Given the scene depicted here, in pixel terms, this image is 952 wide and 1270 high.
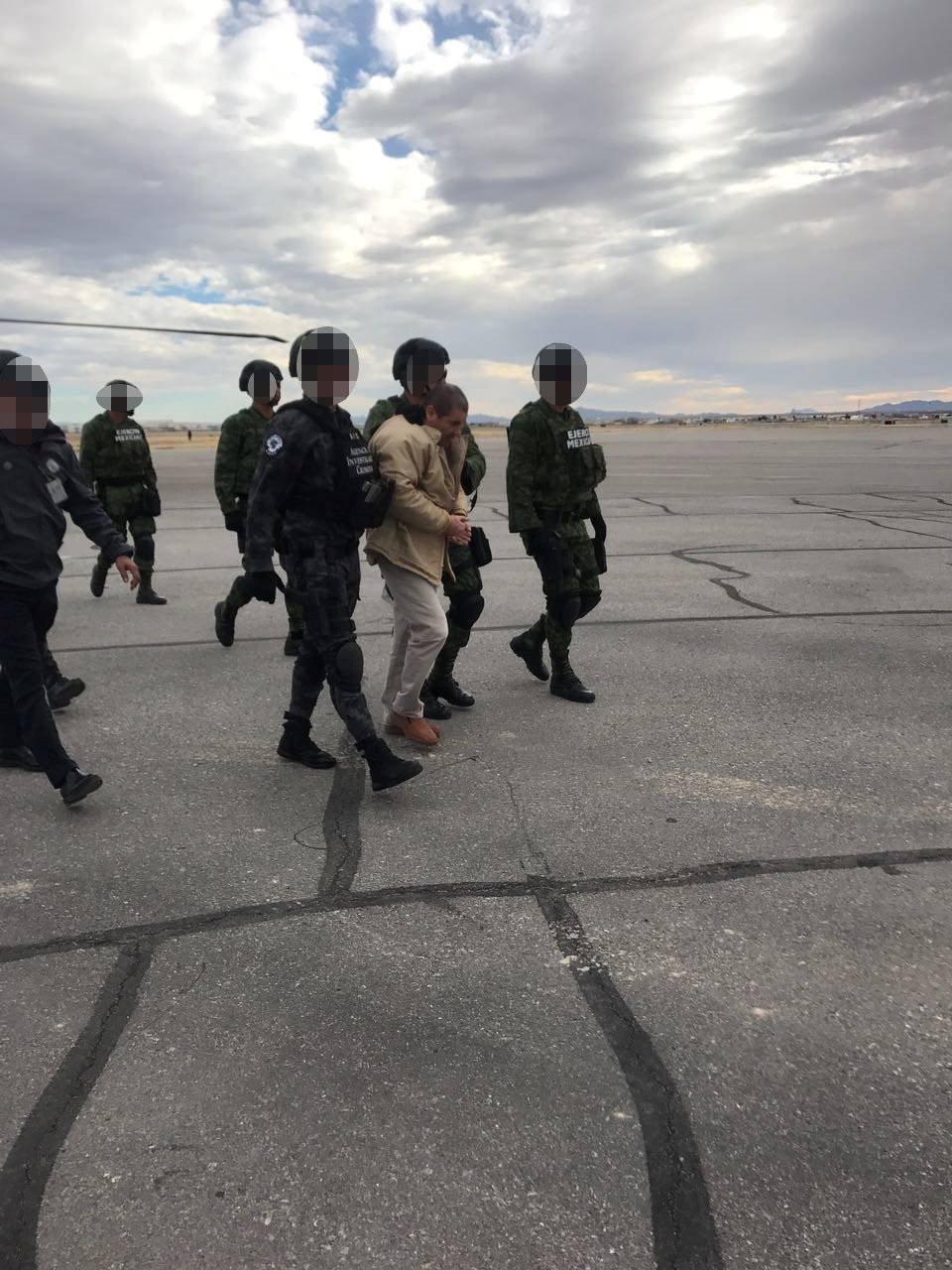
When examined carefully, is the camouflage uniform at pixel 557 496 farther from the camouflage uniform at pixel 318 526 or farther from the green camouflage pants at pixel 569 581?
the camouflage uniform at pixel 318 526

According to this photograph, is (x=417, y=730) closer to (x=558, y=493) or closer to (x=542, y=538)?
(x=542, y=538)

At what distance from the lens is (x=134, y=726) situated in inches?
198

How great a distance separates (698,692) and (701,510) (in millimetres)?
10036

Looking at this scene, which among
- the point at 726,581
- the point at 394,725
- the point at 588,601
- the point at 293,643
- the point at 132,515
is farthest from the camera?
the point at 726,581

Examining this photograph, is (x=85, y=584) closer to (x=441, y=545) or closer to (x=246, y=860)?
(x=441, y=545)

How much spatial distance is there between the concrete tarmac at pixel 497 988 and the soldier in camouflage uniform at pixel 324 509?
19.7 inches

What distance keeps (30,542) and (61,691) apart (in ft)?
5.75

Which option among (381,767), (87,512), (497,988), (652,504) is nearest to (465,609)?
(381,767)

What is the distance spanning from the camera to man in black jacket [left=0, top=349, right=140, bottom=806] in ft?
12.3

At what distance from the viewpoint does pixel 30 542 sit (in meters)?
3.82

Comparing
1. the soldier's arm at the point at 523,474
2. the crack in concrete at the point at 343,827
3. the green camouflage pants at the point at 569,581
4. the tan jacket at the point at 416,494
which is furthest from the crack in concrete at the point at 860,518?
the crack in concrete at the point at 343,827

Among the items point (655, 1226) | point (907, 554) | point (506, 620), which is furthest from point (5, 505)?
point (907, 554)

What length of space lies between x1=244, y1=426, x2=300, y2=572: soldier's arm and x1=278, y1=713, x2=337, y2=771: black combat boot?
2.72 feet

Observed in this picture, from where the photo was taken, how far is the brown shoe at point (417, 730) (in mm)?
4598
